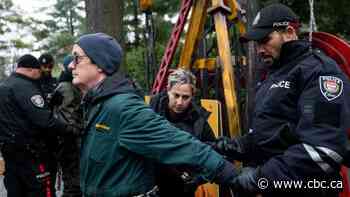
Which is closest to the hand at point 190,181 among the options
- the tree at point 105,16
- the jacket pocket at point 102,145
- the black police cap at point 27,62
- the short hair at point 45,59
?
the jacket pocket at point 102,145

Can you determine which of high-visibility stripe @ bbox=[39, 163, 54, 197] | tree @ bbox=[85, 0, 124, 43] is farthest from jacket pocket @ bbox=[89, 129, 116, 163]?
tree @ bbox=[85, 0, 124, 43]

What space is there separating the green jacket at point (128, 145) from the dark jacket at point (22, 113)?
207cm

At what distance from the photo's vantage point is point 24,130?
4.09 meters

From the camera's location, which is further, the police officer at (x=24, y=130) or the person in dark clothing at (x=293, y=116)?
the police officer at (x=24, y=130)

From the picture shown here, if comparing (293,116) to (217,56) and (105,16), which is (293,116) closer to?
(217,56)

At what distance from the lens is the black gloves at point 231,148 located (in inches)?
106

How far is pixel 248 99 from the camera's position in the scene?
195 inches

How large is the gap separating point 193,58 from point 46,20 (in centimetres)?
3300

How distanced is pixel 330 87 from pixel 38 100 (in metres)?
2.99

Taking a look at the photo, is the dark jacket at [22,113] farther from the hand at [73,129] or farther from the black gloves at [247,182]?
the black gloves at [247,182]

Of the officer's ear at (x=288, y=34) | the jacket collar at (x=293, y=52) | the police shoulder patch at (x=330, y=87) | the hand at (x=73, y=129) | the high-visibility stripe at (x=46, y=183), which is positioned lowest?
the high-visibility stripe at (x=46, y=183)

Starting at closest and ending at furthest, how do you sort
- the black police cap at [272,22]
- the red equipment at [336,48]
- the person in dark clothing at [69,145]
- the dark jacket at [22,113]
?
1. the black police cap at [272,22]
2. the red equipment at [336,48]
3. the dark jacket at [22,113]
4. the person in dark clothing at [69,145]

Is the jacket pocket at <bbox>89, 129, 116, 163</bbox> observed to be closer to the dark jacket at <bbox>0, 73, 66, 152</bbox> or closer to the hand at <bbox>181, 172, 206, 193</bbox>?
the hand at <bbox>181, 172, 206, 193</bbox>

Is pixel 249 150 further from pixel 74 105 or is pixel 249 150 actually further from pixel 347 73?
pixel 74 105
